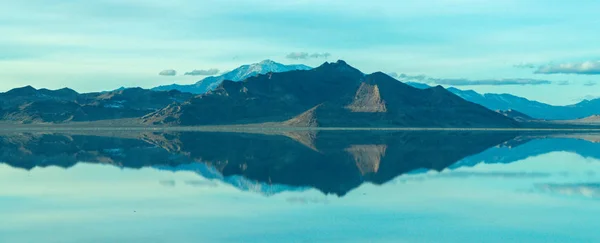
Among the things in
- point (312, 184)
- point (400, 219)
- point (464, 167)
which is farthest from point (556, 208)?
point (464, 167)

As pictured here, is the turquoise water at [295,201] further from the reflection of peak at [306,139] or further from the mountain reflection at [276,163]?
the reflection of peak at [306,139]

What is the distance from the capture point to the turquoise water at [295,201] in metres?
34.8

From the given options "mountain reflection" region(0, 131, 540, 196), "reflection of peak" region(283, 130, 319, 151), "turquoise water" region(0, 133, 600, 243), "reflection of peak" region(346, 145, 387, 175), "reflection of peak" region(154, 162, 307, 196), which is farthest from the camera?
"reflection of peak" region(283, 130, 319, 151)

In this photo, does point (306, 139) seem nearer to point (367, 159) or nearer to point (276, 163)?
point (367, 159)

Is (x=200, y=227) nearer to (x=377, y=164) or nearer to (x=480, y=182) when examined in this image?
(x=480, y=182)

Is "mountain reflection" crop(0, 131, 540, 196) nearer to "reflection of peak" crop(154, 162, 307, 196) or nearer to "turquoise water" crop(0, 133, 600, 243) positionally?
"reflection of peak" crop(154, 162, 307, 196)

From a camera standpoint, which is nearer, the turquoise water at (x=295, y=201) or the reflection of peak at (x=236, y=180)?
the turquoise water at (x=295, y=201)

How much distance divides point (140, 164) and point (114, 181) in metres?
18.1

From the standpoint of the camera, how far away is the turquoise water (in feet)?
114

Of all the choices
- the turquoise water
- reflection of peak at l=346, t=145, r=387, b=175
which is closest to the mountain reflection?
reflection of peak at l=346, t=145, r=387, b=175

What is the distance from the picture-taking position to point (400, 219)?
128 ft

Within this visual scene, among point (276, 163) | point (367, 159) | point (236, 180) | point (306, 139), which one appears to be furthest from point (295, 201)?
point (306, 139)

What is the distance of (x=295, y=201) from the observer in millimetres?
46656

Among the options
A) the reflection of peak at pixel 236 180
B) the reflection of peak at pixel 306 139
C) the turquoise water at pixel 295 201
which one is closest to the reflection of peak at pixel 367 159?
the turquoise water at pixel 295 201
